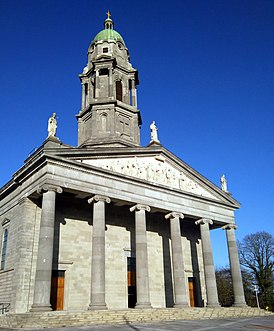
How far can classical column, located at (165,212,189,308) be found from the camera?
89.5 ft

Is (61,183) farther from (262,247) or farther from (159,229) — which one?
(262,247)

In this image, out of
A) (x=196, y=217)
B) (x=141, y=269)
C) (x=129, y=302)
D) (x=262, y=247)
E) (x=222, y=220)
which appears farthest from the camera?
(x=262, y=247)

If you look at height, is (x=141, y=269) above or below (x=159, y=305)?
above

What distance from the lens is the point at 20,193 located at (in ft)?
88.6

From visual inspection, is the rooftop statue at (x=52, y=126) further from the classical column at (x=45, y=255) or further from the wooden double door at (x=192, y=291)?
the wooden double door at (x=192, y=291)

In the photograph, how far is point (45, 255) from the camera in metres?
21.3

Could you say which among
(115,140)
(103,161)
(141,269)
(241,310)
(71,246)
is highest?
(115,140)

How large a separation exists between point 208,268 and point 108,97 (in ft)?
72.4

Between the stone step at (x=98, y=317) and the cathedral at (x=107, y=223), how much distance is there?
3.83 ft

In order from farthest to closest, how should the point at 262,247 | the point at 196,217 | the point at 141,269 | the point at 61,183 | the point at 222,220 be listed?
the point at 262,247 < the point at 222,220 < the point at 196,217 < the point at 141,269 < the point at 61,183

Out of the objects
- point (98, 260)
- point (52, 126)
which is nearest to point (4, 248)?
point (98, 260)

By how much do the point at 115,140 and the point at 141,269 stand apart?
14972mm

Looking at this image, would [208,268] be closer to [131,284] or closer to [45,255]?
[131,284]

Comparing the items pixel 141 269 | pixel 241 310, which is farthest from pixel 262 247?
pixel 141 269
